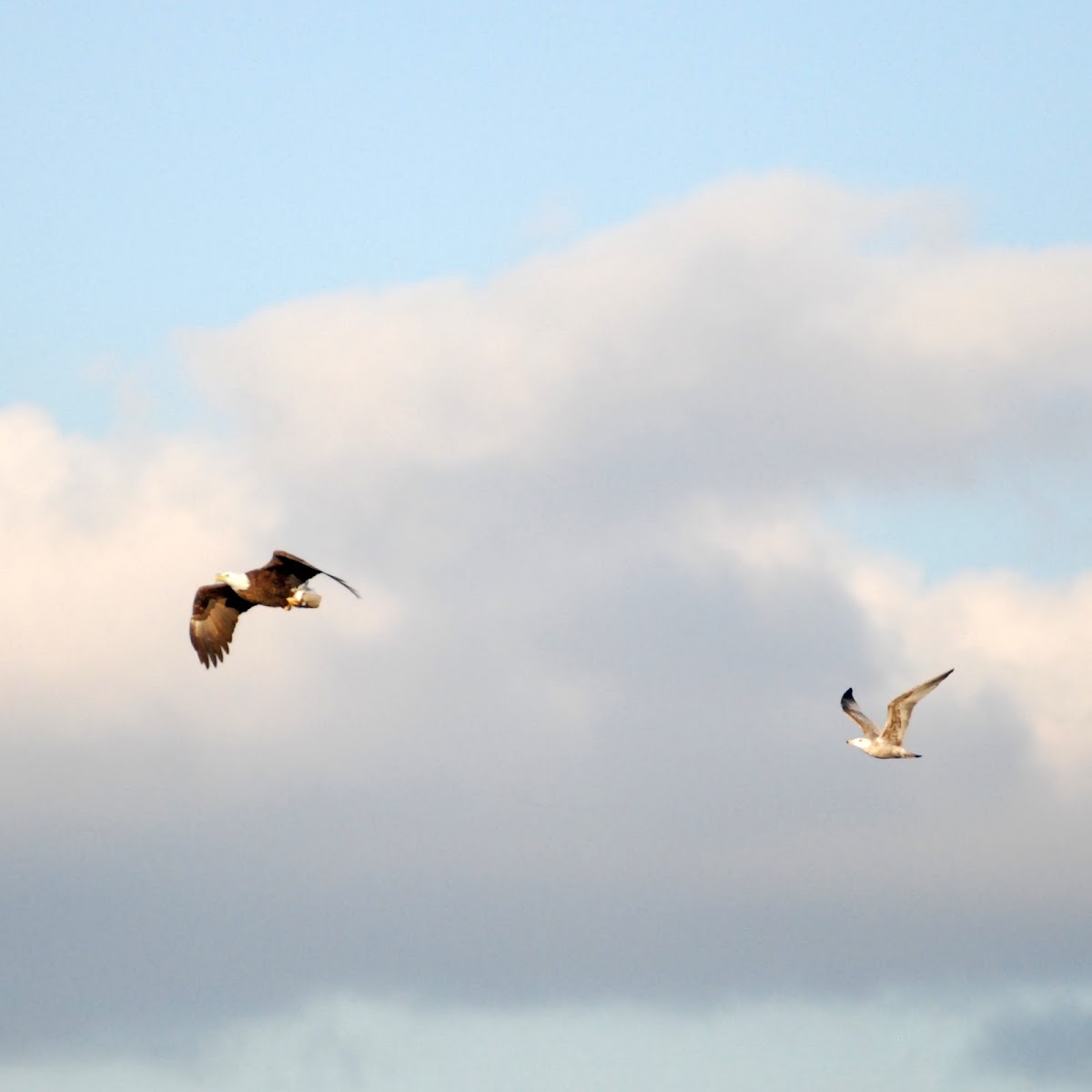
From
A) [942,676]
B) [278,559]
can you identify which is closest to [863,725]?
[942,676]

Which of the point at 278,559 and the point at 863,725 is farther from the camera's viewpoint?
the point at 863,725

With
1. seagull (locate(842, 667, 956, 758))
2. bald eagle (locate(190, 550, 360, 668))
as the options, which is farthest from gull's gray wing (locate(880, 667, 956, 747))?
bald eagle (locate(190, 550, 360, 668))

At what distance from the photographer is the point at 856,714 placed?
49.8 meters

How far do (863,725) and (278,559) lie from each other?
13.8 m

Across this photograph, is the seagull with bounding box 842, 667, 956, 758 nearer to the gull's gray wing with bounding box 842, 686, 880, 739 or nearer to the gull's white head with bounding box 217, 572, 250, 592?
the gull's gray wing with bounding box 842, 686, 880, 739

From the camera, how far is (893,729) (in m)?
47.9

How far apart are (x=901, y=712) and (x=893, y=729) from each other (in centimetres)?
60

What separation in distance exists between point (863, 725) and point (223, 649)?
544 inches

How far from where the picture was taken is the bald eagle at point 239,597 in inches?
1713

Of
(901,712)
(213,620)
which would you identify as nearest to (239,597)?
(213,620)

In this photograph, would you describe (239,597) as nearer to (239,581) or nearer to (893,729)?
(239,581)

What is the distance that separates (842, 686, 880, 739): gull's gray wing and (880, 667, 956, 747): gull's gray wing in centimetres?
38

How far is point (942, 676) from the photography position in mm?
44906

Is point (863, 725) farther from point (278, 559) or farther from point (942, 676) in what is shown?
point (278, 559)
